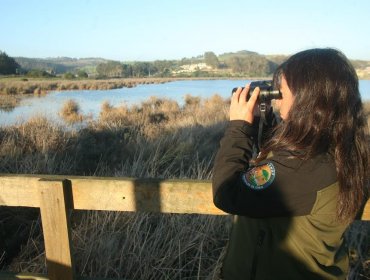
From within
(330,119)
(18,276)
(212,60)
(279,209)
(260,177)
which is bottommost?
(18,276)

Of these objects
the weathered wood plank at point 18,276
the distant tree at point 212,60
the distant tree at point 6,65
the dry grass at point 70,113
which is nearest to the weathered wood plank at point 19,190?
the weathered wood plank at point 18,276

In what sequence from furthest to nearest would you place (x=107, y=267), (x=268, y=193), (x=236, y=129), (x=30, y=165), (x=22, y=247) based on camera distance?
1. (x=30, y=165)
2. (x=22, y=247)
3. (x=107, y=267)
4. (x=236, y=129)
5. (x=268, y=193)

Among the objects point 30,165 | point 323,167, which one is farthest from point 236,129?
point 30,165

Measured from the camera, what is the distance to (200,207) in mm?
1797

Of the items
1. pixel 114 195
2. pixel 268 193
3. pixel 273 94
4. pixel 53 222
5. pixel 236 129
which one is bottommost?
pixel 53 222

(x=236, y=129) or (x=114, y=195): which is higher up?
(x=236, y=129)

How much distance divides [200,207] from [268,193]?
1.61 ft

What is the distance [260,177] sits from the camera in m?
1.38

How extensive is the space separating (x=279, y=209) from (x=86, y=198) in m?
0.92

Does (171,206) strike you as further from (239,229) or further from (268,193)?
(268,193)

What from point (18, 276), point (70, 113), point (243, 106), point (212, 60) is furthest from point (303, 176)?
point (212, 60)

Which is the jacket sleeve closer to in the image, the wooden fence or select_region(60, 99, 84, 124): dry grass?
the wooden fence

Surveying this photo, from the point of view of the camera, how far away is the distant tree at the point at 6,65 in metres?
65.8

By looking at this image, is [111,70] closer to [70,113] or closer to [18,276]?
[70,113]
